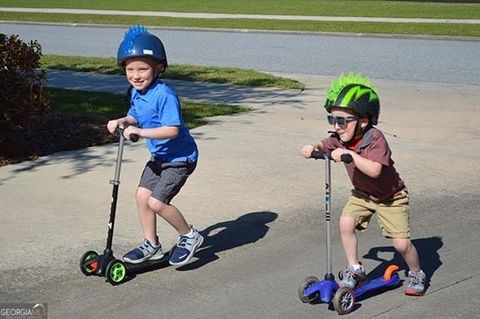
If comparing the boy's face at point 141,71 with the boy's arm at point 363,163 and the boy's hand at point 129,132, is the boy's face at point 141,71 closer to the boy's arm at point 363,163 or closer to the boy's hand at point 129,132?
the boy's hand at point 129,132

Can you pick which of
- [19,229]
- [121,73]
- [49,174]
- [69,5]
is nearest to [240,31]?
[121,73]

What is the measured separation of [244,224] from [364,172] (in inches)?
83.1

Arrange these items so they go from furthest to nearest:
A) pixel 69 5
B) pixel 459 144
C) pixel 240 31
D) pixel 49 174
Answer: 1. pixel 69 5
2. pixel 240 31
3. pixel 459 144
4. pixel 49 174

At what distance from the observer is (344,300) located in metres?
5.32

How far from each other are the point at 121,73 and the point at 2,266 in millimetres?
10319

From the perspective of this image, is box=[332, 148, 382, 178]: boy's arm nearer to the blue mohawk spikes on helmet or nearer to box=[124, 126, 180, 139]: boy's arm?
box=[124, 126, 180, 139]: boy's arm

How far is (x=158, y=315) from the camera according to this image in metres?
5.33

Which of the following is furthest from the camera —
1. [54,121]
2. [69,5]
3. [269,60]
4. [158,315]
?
[69,5]

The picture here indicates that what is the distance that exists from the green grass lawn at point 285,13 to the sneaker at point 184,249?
61.8ft

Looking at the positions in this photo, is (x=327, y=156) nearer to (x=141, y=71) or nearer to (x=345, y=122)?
(x=345, y=122)

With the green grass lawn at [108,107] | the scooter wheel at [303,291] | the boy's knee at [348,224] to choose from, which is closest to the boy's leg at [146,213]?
the scooter wheel at [303,291]

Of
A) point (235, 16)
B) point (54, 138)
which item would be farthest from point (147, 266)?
point (235, 16)

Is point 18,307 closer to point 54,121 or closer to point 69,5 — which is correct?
point 54,121

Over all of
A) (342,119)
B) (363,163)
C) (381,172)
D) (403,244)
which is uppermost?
(342,119)
